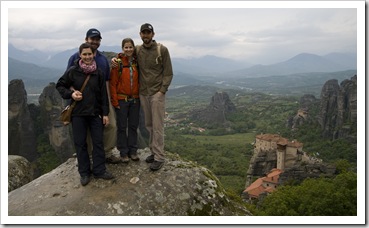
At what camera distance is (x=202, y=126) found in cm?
11850

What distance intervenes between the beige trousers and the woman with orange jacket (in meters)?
0.22

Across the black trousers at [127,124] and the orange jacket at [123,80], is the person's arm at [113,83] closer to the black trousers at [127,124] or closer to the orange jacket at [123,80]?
the orange jacket at [123,80]

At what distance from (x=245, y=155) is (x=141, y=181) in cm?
6439

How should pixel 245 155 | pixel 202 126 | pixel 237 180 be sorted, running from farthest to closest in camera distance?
pixel 202 126 < pixel 245 155 < pixel 237 180

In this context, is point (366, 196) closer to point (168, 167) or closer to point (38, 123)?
point (168, 167)

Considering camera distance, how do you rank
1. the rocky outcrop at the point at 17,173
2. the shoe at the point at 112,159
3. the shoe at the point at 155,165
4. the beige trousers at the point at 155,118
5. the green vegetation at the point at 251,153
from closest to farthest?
1. the beige trousers at the point at 155,118
2. the shoe at the point at 155,165
3. the shoe at the point at 112,159
4. the rocky outcrop at the point at 17,173
5. the green vegetation at the point at 251,153

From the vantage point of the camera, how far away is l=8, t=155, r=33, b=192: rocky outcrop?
8.48 m

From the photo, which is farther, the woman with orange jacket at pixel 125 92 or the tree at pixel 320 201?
the tree at pixel 320 201

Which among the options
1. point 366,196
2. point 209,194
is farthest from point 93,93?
point 366,196

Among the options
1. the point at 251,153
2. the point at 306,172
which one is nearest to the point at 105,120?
the point at 306,172

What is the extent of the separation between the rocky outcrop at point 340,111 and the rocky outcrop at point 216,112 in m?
41.3

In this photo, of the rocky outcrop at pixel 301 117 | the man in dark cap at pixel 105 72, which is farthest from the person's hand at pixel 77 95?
the rocky outcrop at pixel 301 117

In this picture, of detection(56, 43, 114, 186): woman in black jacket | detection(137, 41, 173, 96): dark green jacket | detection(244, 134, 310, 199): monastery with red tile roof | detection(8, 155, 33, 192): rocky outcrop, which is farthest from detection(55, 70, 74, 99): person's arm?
detection(244, 134, 310, 199): monastery with red tile roof

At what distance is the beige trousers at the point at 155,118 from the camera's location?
6859 millimetres
